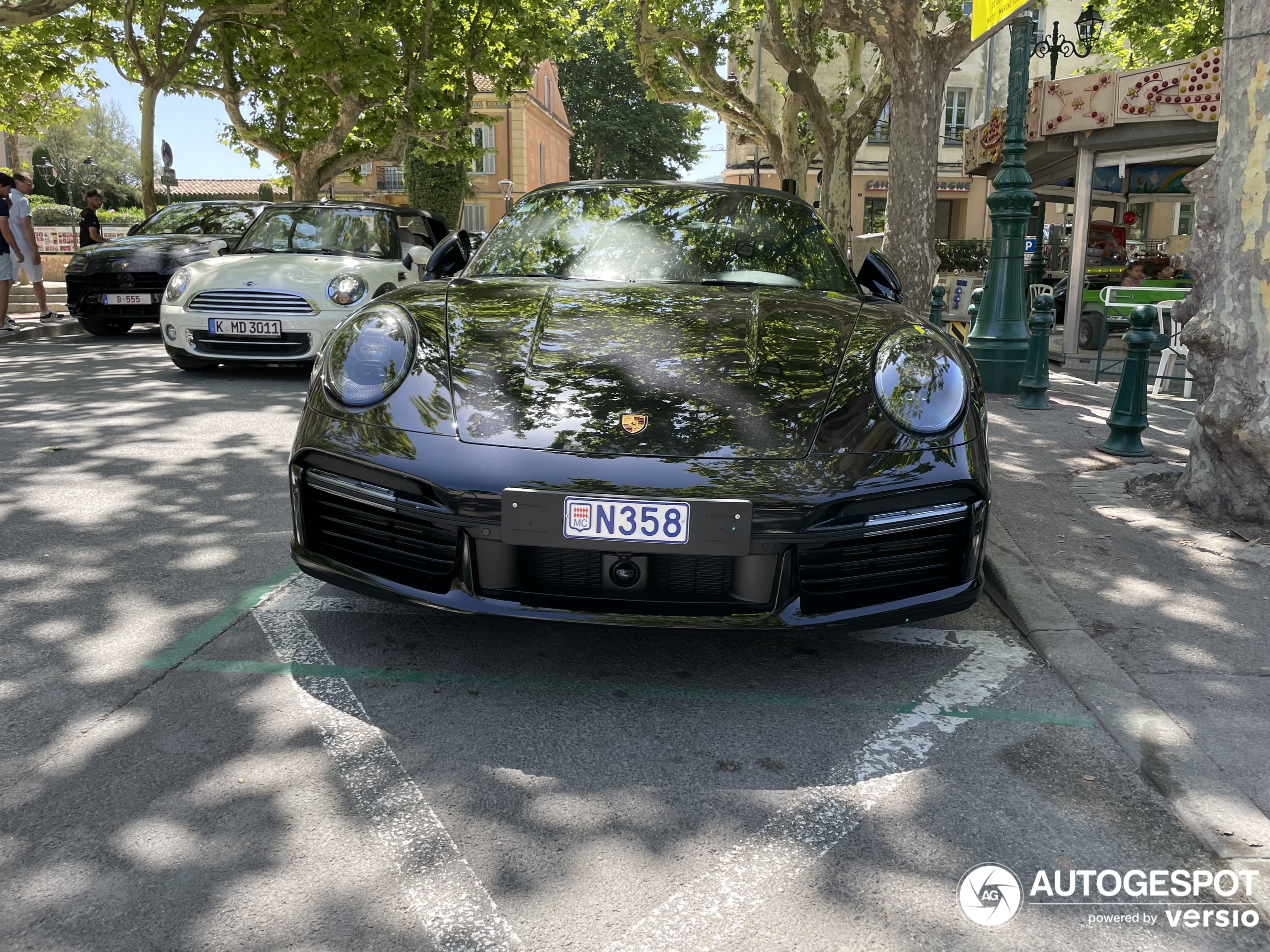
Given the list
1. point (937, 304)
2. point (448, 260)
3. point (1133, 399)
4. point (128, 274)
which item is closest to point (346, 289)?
point (448, 260)

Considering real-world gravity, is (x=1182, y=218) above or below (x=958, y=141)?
below

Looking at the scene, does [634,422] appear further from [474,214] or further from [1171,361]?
[474,214]

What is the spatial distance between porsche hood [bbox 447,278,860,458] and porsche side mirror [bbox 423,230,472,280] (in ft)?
2.35

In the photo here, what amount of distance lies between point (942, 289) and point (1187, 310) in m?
8.85

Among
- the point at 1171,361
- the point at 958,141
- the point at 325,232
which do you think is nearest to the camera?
the point at 1171,361

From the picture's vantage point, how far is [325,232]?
9953mm

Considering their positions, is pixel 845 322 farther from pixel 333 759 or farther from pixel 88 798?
pixel 88 798

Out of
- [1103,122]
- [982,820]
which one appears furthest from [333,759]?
[1103,122]

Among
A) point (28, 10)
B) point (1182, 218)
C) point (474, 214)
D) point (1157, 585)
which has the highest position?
point (28, 10)

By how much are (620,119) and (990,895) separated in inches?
2090

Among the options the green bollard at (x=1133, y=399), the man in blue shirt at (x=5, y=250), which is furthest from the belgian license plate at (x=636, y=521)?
the man in blue shirt at (x=5, y=250)

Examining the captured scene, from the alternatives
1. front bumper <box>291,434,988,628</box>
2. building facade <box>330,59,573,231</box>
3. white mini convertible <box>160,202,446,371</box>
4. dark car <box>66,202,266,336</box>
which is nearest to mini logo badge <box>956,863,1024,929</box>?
front bumper <box>291,434,988,628</box>
